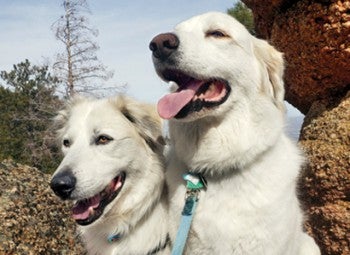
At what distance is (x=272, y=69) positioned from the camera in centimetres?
343

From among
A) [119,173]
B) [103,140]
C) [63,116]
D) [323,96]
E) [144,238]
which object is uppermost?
[63,116]

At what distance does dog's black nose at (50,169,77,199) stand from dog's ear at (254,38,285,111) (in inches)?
61.9

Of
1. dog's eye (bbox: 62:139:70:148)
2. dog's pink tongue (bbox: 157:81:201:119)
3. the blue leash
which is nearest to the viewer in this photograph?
dog's pink tongue (bbox: 157:81:201:119)

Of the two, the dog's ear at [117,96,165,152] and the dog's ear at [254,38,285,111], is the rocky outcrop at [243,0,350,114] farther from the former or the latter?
the dog's ear at [117,96,165,152]

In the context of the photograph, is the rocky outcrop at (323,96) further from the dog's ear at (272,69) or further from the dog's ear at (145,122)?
the dog's ear at (145,122)

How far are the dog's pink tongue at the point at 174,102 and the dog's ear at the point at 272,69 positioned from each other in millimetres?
684

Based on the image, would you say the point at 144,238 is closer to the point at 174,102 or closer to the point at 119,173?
the point at 119,173

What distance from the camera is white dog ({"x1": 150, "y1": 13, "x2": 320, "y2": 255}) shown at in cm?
294

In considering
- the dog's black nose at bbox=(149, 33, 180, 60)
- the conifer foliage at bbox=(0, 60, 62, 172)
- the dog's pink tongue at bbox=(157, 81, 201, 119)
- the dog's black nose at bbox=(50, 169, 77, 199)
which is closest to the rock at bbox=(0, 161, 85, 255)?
the dog's black nose at bbox=(50, 169, 77, 199)

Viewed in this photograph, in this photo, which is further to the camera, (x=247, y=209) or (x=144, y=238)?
(x=144, y=238)

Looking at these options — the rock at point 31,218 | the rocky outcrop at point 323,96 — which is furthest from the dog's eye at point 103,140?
the rocky outcrop at point 323,96

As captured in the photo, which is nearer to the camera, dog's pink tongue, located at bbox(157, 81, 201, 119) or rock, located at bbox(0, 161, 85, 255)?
dog's pink tongue, located at bbox(157, 81, 201, 119)

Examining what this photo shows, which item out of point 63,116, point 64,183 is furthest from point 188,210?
point 63,116

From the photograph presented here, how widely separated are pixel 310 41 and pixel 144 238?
2.69 metres
